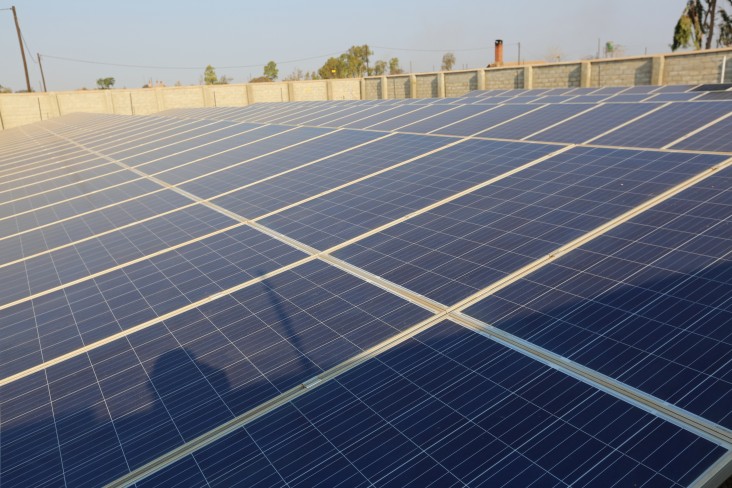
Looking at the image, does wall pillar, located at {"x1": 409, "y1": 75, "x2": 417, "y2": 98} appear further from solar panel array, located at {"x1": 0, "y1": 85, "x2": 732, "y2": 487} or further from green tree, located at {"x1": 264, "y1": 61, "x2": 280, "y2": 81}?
green tree, located at {"x1": 264, "y1": 61, "x2": 280, "y2": 81}

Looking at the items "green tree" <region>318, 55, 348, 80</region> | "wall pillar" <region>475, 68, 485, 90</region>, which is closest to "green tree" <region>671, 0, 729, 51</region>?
"wall pillar" <region>475, 68, 485, 90</region>

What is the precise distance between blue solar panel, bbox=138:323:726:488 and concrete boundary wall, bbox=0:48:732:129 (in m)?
41.1

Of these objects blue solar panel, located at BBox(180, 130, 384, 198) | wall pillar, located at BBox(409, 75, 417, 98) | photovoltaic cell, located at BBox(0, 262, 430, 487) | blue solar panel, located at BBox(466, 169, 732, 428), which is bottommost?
photovoltaic cell, located at BBox(0, 262, 430, 487)

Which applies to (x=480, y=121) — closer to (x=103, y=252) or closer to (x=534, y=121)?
(x=534, y=121)

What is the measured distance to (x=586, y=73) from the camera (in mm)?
44625

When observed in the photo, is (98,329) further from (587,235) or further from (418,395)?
(587,235)

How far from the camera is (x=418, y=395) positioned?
5.30m

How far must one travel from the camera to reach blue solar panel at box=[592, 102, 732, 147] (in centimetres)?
1126

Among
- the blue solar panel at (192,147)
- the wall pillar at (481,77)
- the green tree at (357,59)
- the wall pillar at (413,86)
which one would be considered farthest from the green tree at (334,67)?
the blue solar panel at (192,147)

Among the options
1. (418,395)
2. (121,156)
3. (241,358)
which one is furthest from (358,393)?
(121,156)

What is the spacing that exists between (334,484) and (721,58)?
43.0m

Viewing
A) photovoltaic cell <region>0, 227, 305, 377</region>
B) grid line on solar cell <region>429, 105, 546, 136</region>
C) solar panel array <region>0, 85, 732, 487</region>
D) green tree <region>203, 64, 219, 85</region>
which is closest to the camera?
solar panel array <region>0, 85, 732, 487</region>

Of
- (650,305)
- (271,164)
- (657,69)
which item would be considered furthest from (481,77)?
(650,305)

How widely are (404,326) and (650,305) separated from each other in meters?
2.67
